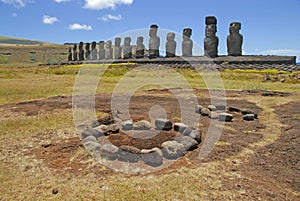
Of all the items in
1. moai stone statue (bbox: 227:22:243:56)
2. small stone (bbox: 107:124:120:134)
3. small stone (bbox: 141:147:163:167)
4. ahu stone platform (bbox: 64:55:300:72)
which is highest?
moai stone statue (bbox: 227:22:243:56)

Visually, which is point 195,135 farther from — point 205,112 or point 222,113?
point 205,112

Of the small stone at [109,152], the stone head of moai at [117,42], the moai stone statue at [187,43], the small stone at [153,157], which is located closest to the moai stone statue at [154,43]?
the moai stone statue at [187,43]

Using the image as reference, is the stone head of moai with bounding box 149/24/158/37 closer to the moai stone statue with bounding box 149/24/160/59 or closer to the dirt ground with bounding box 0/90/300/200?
the moai stone statue with bounding box 149/24/160/59

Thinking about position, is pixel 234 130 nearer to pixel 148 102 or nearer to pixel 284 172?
pixel 284 172

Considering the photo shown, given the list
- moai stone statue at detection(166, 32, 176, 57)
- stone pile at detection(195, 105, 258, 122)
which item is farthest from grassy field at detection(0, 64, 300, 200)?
moai stone statue at detection(166, 32, 176, 57)

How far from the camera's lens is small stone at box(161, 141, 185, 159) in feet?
19.8

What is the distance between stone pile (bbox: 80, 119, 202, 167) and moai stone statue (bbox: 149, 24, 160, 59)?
3606cm

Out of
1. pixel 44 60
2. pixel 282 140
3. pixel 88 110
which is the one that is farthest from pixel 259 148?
pixel 44 60

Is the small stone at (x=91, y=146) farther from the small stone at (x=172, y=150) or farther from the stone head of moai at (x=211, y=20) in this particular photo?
the stone head of moai at (x=211, y=20)

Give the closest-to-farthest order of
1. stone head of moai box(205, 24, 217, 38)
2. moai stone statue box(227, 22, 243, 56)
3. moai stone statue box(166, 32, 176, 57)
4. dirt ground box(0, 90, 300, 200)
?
1. dirt ground box(0, 90, 300, 200)
2. moai stone statue box(227, 22, 243, 56)
3. stone head of moai box(205, 24, 217, 38)
4. moai stone statue box(166, 32, 176, 57)

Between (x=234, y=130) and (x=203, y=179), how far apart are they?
157 inches

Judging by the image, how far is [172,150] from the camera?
6133mm

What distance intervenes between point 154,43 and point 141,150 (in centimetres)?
3879

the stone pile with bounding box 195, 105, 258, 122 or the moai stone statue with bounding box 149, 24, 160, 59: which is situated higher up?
the moai stone statue with bounding box 149, 24, 160, 59
